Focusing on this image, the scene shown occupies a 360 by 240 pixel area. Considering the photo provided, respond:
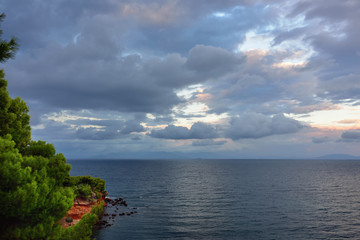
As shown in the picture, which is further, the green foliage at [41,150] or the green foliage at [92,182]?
the green foliage at [92,182]

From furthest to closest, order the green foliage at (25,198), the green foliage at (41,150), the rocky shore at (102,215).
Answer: the rocky shore at (102,215) < the green foliage at (41,150) < the green foliage at (25,198)

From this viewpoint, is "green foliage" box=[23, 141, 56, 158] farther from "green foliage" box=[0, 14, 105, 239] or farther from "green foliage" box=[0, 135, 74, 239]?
"green foliage" box=[0, 135, 74, 239]

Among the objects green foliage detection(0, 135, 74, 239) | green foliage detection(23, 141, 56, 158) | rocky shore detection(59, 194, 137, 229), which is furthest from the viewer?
rocky shore detection(59, 194, 137, 229)

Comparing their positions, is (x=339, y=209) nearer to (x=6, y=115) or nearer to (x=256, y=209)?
(x=256, y=209)

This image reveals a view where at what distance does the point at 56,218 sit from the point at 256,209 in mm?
48851

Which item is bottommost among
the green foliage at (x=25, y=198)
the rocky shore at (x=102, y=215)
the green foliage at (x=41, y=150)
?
the rocky shore at (x=102, y=215)

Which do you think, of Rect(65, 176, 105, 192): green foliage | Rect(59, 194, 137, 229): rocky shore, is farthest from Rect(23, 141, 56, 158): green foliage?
Rect(65, 176, 105, 192): green foliage

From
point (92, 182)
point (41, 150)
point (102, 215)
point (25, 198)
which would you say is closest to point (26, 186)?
point (25, 198)

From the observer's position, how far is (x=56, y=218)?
2031 cm

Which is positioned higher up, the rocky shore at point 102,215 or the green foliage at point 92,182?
the green foliage at point 92,182

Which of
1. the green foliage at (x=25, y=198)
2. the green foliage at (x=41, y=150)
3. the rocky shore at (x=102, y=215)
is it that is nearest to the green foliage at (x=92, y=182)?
the rocky shore at (x=102, y=215)

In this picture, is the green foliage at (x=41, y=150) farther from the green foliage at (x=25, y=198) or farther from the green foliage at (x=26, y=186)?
the green foliage at (x=25, y=198)

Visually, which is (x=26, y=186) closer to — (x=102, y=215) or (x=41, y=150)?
(x=41, y=150)

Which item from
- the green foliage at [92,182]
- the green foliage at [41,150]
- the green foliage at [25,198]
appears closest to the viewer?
the green foliage at [25,198]
